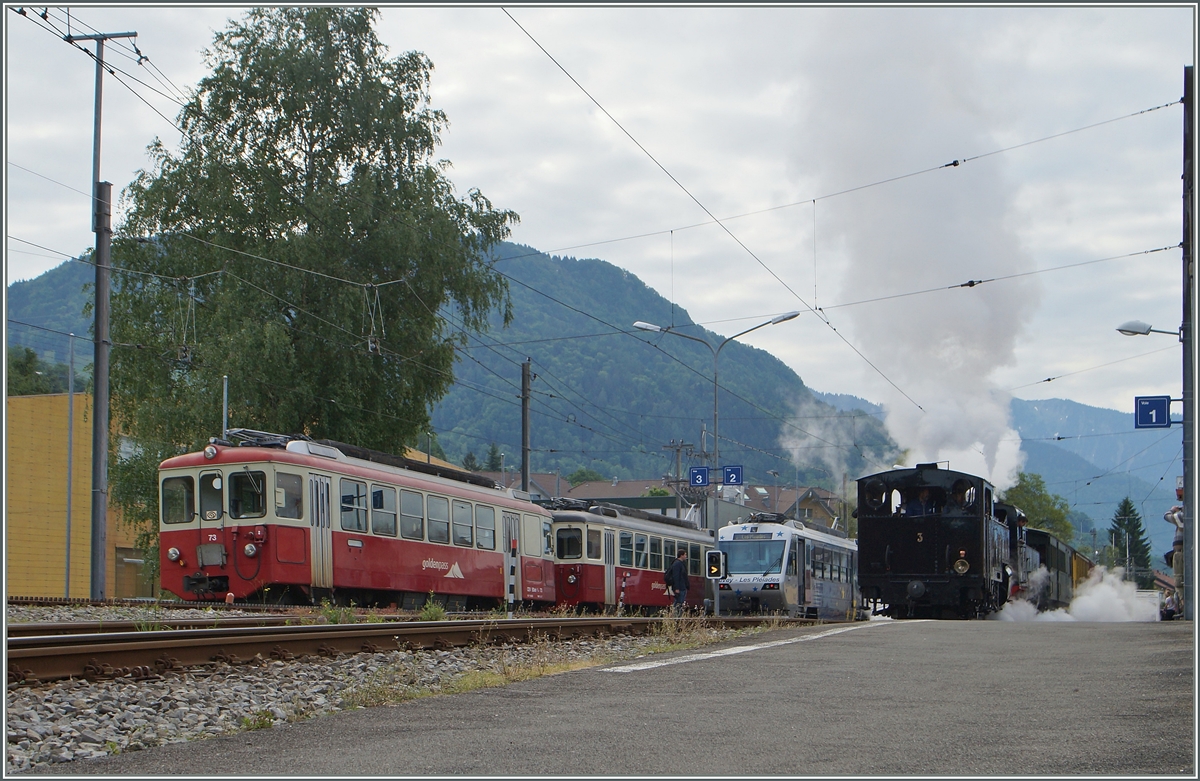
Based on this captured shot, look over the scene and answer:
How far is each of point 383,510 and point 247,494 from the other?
8.19ft

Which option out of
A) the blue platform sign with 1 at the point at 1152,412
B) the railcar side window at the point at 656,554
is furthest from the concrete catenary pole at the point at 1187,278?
the railcar side window at the point at 656,554

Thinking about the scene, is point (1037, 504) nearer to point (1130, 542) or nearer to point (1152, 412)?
point (1130, 542)

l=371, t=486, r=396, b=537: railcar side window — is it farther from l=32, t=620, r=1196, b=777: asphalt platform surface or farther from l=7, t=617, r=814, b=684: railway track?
l=32, t=620, r=1196, b=777: asphalt platform surface

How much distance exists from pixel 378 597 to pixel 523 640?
324 inches

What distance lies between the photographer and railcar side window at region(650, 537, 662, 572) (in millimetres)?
33406

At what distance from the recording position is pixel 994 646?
15.6m

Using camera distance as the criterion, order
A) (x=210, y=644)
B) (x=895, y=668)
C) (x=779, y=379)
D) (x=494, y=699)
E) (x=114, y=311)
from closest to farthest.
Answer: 1. (x=494, y=699)
2. (x=210, y=644)
3. (x=895, y=668)
4. (x=114, y=311)
5. (x=779, y=379)

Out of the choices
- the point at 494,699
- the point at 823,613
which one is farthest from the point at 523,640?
the point at 823,613

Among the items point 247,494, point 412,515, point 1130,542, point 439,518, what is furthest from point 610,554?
point 1130,542

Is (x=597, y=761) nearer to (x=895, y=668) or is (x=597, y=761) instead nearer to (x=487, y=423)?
(x=895, y=668)

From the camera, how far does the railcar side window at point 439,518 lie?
23703 mm

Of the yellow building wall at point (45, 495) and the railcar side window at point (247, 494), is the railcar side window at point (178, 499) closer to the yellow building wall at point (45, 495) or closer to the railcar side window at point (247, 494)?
the railcar side window at point (247, 494)

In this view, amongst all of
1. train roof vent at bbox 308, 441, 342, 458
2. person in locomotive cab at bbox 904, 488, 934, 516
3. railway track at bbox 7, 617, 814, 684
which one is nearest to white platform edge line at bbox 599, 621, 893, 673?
railway track at bbox 7, 617, 814, 684

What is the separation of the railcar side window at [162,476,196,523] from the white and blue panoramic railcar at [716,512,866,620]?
1406cm
